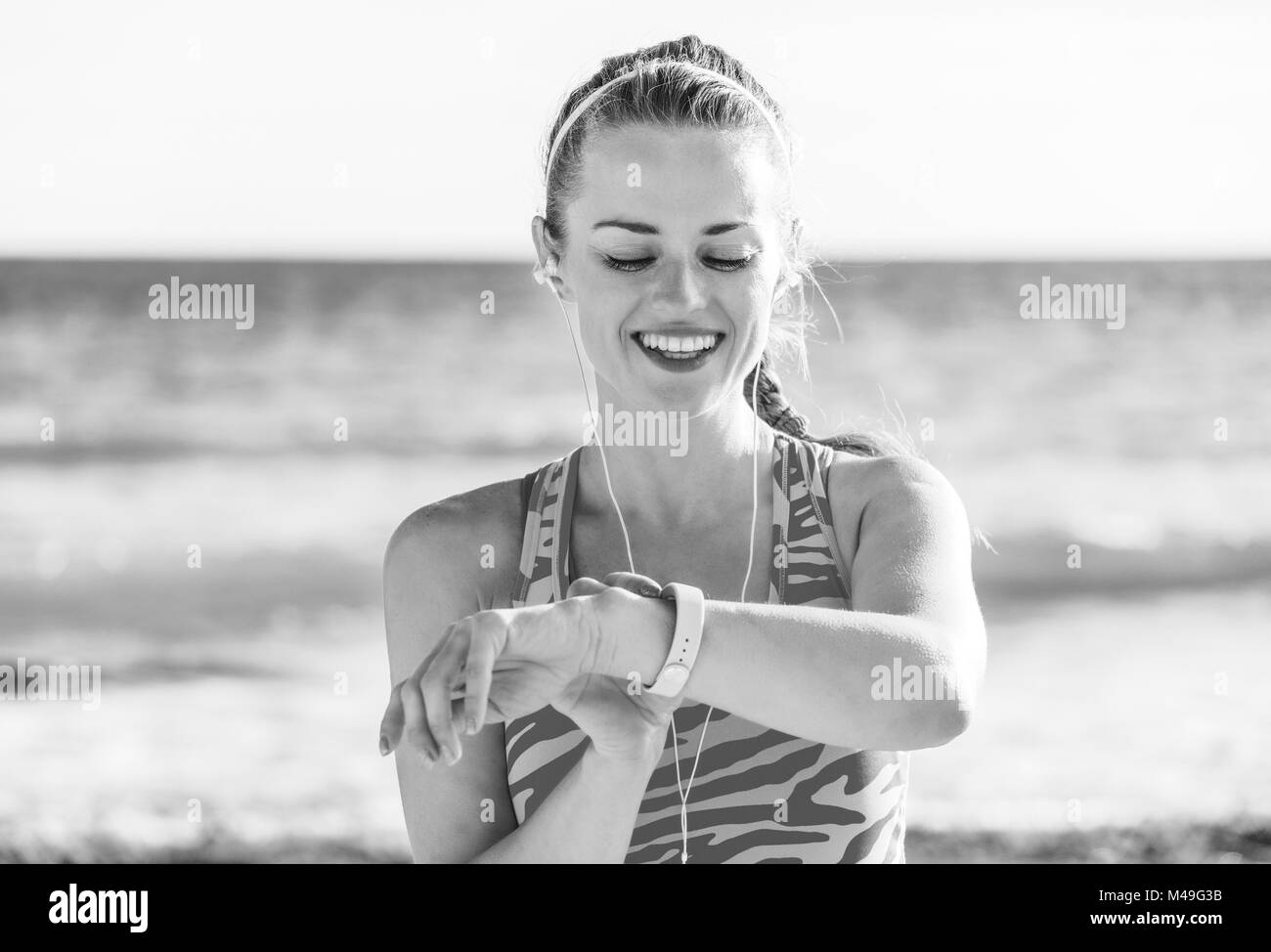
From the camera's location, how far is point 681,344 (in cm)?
210

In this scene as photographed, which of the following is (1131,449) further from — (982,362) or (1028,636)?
(1028,636)

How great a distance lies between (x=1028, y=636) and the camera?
9641 millimetres

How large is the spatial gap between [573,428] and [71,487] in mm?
4832

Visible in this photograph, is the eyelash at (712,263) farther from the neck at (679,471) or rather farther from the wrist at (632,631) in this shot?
the wrist at (632,631)

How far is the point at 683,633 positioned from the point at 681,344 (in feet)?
1.91

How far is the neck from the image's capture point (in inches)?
90.6

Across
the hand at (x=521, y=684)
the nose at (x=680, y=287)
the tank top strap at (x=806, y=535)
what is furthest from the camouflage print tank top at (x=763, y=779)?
the nose at (x=680, y=287)

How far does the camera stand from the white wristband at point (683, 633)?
1.67 meters

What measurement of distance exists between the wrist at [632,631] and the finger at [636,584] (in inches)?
1.5

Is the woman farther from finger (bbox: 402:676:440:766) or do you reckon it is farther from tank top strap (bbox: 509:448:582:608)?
finger (bbox: 402:676:440:766)

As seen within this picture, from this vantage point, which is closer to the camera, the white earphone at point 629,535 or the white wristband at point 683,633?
the white wristband at point 683,633

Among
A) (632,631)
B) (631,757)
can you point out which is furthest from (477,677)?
(631,757)

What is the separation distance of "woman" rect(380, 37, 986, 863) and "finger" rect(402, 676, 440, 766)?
0.20 m

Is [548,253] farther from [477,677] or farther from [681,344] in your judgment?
[477,677]
